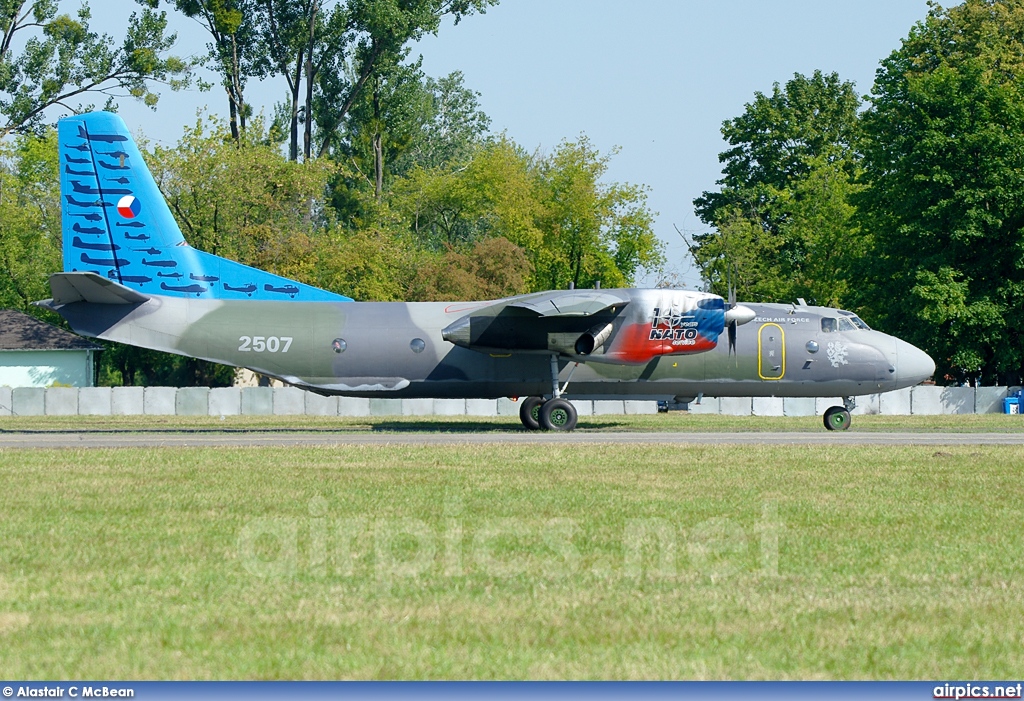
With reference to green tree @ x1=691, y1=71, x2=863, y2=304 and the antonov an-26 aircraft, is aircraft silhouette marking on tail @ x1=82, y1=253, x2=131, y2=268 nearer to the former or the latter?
the antonov an-26 aircraft

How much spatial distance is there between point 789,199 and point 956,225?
97.5ft

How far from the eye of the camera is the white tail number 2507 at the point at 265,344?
30797 millimetres

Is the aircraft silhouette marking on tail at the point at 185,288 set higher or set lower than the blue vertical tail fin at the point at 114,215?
lower

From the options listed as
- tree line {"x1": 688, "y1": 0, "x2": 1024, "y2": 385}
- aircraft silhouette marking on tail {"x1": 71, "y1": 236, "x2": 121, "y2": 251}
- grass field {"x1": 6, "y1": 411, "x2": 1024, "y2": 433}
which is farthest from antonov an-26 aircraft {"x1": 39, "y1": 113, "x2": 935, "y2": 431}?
tree line {"x1": 688, "y1": 0, "x2": 1024, "y2": 385}

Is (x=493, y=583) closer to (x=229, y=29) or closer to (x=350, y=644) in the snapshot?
(x=350, y=644)

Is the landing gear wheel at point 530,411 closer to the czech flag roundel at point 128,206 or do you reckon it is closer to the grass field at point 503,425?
the grass field at point 503,425

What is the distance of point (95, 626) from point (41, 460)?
1449 centimetres

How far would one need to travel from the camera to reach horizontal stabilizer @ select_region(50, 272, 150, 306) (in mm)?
28406

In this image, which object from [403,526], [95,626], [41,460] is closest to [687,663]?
[95,626]

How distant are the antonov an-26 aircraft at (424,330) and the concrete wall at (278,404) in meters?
17.4

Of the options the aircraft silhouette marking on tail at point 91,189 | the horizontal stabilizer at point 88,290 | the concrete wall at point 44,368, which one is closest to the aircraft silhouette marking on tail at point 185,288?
the horizontal stabilizer at point 88,290

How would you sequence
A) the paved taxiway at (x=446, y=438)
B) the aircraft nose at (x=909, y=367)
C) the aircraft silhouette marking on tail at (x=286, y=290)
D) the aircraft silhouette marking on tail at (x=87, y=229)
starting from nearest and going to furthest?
the paved taxiway at (x=446, y=438), the aircraft silhouette marking on tail at (x=87, y=229), the aircraft silhouette marking on tail at (x=286, y=290), the aircraft nose at (x=909, y=367)

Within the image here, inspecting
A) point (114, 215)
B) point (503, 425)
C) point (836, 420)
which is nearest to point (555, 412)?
point (503, 425)

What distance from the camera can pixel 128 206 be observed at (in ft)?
101
